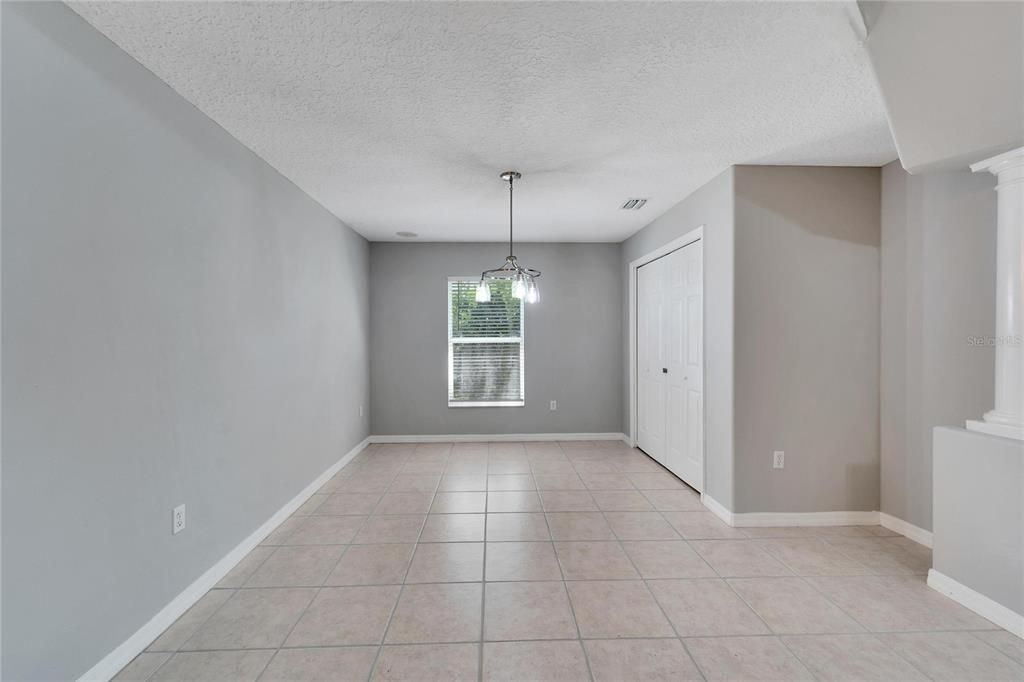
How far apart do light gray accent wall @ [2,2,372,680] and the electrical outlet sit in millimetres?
38

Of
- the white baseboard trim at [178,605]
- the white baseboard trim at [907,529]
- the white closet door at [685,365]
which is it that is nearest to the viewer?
the white baseboard trim at [178,605]

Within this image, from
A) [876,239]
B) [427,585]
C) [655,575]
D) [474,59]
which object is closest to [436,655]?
[427,585]

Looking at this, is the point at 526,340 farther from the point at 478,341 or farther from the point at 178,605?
Answer: the point at 178,605

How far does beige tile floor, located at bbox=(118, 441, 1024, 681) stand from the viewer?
1.85m

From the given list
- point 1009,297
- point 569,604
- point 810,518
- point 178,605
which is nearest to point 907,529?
point 810,518

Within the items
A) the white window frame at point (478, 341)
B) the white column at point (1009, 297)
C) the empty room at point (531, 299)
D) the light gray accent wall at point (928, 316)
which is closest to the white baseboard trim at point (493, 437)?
the white window frame at point (478, 341)

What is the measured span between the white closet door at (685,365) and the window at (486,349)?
201 cm

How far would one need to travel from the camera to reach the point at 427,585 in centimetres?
244

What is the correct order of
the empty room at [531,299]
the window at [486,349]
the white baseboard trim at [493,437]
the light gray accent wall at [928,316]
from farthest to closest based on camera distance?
1. the window at [486,349]
2. the white baseboard trim at [493,437]
3. the light gray accent wall at [928,316]
4. the empty room at [531,299]

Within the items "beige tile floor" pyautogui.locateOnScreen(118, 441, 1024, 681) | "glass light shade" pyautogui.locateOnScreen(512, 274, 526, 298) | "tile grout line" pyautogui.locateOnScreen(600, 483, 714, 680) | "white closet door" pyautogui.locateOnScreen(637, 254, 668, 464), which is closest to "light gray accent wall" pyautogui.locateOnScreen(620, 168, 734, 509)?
"beige tile floor" pyautogui.locateOnScreen(118, 441, 1024, 681)

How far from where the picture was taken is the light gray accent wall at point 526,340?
18.9 ft

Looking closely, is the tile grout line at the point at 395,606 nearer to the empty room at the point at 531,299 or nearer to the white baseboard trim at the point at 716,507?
the empty room at the point at 531,299

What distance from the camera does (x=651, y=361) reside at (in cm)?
500

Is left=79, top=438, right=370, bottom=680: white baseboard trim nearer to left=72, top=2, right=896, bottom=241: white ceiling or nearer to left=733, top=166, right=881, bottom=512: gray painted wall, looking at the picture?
left=72, top=2, right=896, bottom=241: white ceiling
